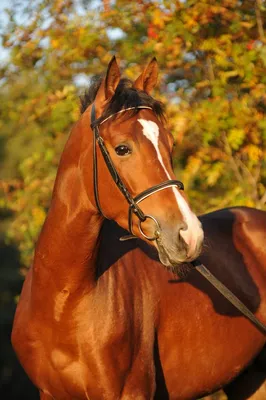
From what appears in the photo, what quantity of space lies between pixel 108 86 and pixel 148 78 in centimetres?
37

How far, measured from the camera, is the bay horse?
3.31 meters

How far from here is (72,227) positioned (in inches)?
142

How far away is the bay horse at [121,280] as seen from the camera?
3.31 m

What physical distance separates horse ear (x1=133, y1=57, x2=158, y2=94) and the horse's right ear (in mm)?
224

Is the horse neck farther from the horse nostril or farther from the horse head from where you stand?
the horse nostril

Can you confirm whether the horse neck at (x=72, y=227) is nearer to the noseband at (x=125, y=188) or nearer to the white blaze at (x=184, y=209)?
the noseband at (x=125, y=188)

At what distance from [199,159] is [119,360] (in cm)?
379

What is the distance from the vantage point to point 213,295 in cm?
443

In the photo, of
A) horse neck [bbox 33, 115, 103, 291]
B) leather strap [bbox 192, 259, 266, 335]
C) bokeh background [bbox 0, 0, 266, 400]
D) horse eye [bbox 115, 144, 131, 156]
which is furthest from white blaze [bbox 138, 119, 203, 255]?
bokeh background [bbox 0, 0, 266, 400]

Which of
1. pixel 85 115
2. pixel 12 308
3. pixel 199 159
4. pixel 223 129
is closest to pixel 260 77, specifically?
pixel 223 129

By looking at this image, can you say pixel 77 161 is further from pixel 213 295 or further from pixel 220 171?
pixel 220 171

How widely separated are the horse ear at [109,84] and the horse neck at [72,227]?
7.9 inches

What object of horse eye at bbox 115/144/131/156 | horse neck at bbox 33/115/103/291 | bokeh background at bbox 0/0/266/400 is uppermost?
horse eye at bbox 115/144/131/156

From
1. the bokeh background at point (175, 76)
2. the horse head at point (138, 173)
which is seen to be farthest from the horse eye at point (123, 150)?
the bokeh background at point (175, 76)
